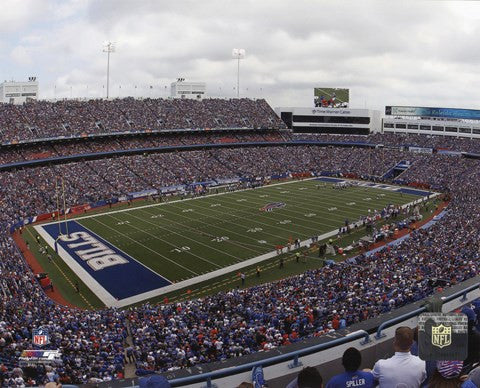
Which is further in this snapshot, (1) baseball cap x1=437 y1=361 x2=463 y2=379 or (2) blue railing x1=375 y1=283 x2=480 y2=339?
(2) blue railing x1=375 y1=283 x2=480 y2=339

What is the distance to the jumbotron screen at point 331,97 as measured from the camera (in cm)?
8769

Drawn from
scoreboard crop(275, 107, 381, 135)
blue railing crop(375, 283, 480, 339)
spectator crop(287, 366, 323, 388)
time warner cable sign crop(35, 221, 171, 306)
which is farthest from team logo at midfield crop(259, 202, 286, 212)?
scoreboard crop(275, 107, 381, 135)

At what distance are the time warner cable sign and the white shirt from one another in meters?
21.3

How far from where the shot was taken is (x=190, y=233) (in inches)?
1403

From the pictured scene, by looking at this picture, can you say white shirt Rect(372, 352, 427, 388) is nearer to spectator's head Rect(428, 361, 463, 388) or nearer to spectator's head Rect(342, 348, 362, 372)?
spectator's head Rect(342, 348, 362, 372)

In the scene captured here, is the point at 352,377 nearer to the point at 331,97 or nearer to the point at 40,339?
the point at 40,339

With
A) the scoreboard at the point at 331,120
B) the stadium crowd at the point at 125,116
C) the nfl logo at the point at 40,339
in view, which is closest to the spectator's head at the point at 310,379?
the nfl logo at the point at 40,339

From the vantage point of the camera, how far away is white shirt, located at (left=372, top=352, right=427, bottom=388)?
13.0 feet

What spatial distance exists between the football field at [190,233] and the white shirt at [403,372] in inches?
831

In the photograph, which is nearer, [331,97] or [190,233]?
[190,233]

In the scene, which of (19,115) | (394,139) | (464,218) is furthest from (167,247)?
(394,139)

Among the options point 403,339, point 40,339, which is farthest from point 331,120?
point 403,339

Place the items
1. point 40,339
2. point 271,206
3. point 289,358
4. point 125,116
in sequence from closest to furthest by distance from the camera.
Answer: point 289,358, point 40,339, point 271,206, point 125,116

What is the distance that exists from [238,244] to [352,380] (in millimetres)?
28963
